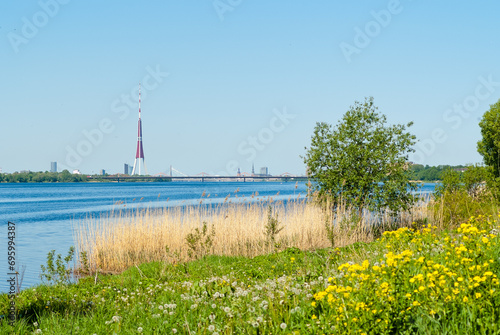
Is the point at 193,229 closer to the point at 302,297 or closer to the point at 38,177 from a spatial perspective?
the point at 302,297

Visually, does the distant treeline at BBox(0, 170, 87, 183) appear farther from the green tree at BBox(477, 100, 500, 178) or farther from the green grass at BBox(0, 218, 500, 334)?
the green grass at BBox(0, 218, 500, 334)

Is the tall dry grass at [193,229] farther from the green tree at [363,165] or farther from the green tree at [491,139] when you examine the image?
the green tree at [491,139]

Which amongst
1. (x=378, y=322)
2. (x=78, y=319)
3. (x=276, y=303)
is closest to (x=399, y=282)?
(x=378, y=322)

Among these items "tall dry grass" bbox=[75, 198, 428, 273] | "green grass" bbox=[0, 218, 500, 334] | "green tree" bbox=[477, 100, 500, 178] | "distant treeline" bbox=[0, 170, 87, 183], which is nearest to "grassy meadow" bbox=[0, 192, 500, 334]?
"green grass" bbox=[0, 218, 500, 334]

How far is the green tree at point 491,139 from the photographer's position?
15.9m

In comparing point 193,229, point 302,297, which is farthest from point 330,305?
point 193,229

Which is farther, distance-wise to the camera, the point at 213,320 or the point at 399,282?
the point at 213,320

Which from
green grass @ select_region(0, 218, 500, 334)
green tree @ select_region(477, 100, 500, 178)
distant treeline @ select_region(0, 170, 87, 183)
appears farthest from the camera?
distant treeline @ select_region(0, 170, 87, 183)

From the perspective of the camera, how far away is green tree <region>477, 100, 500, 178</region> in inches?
625

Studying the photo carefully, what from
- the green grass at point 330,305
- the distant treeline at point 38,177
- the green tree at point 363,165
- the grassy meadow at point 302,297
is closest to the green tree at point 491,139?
the green tree at point 363,165

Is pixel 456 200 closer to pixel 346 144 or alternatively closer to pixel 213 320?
pixel 346 144

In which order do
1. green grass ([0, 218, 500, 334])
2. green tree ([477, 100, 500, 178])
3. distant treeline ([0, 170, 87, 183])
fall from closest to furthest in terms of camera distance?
green grass ([0, 218, 500, 334]), green tree ([477, 100, 500, 178]), distant treeline ([0, 170, 87, 183])

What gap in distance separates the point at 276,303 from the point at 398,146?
1089cm

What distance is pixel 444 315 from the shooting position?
3.52 metres
